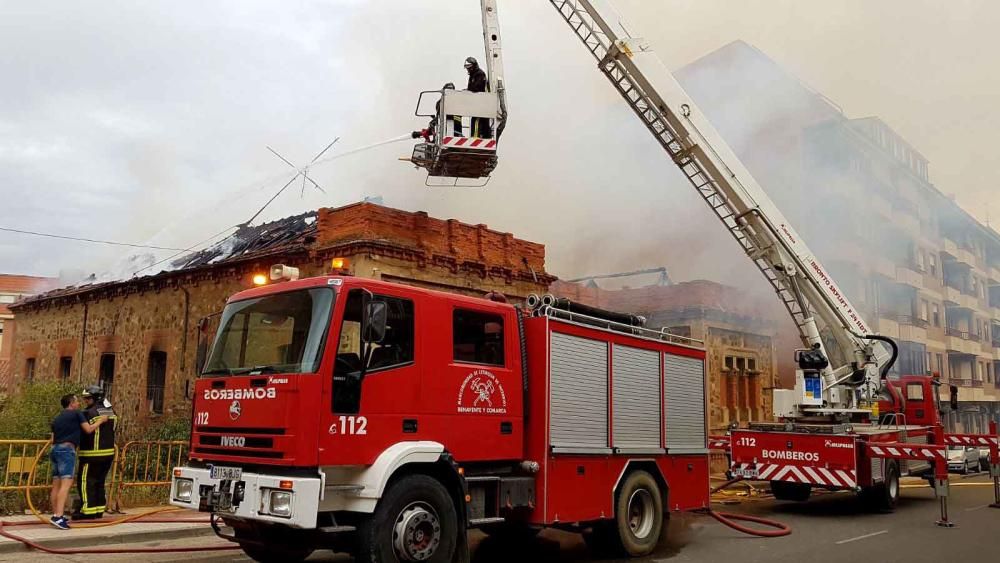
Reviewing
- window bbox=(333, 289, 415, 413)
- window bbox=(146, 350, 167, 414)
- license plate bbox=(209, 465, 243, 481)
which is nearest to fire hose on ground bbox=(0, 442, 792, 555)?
license plate bbox=(209, 465, 243, 481)

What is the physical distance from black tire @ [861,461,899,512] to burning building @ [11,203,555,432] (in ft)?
24.6

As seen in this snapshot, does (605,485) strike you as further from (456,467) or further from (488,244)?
(488,244)

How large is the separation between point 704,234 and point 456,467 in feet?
53.3

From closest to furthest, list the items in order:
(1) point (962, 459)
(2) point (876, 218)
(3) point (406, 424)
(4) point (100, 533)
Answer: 1. (3) point (406, 424)
2. (4) point (100, 533)
3. (1) point (962, 459)
4. (2) point (876, 218)

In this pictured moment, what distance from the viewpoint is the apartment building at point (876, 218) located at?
67.2 feet

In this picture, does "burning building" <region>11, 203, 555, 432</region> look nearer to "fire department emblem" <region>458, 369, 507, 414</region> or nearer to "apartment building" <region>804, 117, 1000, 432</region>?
"fire department emblem" <region>458, 369, 507, 414</region>

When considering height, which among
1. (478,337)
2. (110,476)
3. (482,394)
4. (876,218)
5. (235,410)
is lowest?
(110,476)

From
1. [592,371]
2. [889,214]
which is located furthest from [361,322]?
[889,214]

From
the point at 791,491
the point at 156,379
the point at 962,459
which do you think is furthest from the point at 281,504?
the point at 962,459

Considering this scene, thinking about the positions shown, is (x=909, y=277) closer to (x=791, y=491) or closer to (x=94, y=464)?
(x=791, y=491)

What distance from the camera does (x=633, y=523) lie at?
344 inches

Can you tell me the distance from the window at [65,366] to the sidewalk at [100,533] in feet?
43.7

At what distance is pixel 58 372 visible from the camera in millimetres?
21656

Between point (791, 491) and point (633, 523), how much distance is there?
6519 millimetres
